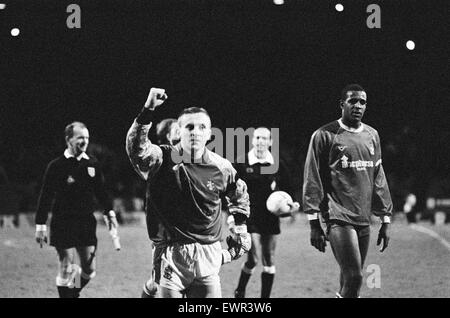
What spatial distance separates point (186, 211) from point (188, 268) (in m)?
0.39

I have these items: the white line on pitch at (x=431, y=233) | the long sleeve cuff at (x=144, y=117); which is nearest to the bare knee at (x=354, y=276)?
the long sleeve cuff at (x=144, y=117)

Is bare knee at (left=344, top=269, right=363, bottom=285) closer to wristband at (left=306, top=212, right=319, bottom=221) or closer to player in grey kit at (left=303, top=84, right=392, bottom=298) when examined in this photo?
player in grey kit at (left=303, top=84, right=392, bottom=298)

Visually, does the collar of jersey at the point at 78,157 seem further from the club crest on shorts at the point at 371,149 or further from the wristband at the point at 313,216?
the club crest on shorts at the point at 371,149

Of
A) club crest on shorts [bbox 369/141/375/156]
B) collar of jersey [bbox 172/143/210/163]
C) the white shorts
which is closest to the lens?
the white shorts

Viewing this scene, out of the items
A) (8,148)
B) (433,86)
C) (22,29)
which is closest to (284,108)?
(433,86)

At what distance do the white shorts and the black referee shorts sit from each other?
233 centimetres

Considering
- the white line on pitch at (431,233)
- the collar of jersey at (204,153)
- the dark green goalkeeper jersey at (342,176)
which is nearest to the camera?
the collar of jersey at (204,153)

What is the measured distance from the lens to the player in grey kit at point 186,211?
443 centimetres

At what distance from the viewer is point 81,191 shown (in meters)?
6.66

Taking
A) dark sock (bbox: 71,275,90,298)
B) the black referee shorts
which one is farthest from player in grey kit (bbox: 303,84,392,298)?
dark sock (bbox: 71,275,90,298)

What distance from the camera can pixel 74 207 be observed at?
6629 mm

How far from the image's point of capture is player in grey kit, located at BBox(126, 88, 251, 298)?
4.43m

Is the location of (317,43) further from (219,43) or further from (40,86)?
(40,86)

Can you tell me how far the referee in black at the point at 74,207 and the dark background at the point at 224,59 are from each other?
2.18 feet
